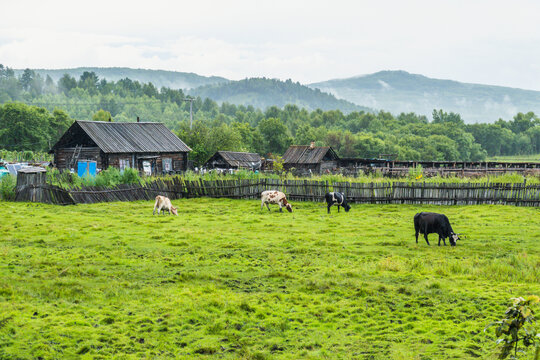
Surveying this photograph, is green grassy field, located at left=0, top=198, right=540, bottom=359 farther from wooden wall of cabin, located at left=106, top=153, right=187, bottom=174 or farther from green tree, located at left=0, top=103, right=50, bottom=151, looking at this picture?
green tree, located at left=0, top=103, right=50, bottom=151

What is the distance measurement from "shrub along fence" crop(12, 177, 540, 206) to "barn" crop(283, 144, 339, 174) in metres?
29.1

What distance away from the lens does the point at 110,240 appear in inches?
655

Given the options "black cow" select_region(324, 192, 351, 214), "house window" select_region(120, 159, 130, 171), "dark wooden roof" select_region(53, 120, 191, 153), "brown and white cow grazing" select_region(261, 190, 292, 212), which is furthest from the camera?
"house window" select_region(120, 159, 130, 171)

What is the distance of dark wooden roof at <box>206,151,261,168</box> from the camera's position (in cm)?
5885

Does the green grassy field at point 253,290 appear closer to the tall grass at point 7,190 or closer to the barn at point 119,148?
the tall grass at point 7,190

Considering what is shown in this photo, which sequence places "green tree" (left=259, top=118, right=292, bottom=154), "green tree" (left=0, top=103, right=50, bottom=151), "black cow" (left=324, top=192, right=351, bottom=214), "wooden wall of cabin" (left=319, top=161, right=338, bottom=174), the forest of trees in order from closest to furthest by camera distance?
"black cow" (left=324, top=192, right=351, bottom=214)
"wooden wall of cabin" (left=319, top=161, right=338, bottom=174)
the forest of trees
"green tree" (left=0, top=103, right=50, bottom=151)
"green tree" (left=259, top=118, right=292, bottom=154)

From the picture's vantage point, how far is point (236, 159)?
60281mm

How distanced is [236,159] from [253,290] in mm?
49610

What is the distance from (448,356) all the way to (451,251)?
8.12 meters

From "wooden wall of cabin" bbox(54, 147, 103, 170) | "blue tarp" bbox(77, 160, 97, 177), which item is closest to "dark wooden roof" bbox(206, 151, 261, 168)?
"wooden wall of cabin" bbox(54, 147, 103, 170)

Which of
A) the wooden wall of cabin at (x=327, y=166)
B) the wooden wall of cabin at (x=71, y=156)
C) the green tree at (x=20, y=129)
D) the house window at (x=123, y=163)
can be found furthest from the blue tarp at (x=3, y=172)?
the green tree at (x=20, y=129)

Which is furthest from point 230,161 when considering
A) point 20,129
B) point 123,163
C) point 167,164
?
point 20,129

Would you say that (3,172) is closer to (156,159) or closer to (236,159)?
(156,159)

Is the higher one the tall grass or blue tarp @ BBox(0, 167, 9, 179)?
blue tarp @ BBox(0, 167, 9, 179)
